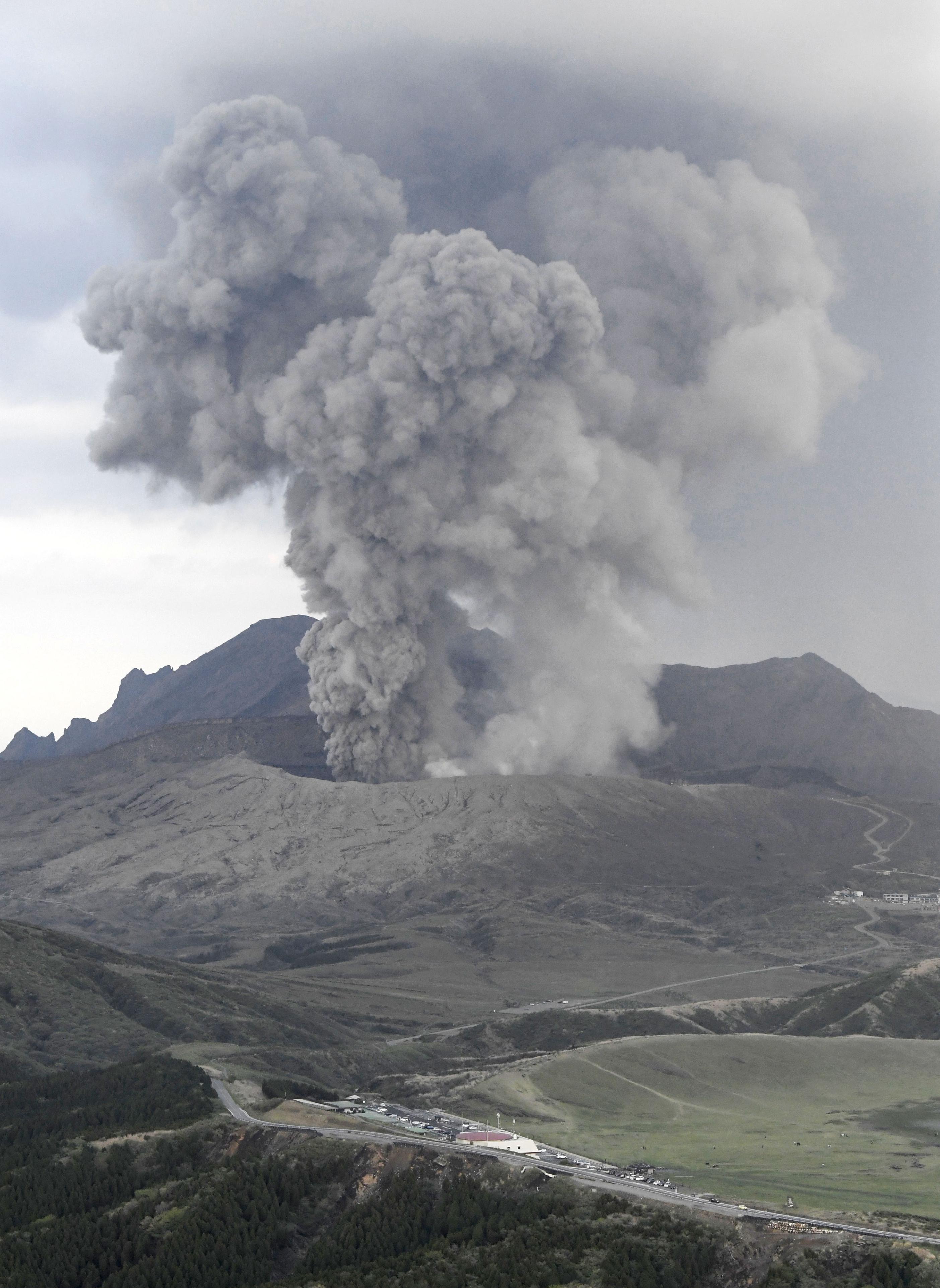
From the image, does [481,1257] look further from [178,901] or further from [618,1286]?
[178,901]

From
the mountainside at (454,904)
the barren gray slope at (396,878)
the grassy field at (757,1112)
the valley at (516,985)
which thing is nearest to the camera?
the grassy field at (757,1112)

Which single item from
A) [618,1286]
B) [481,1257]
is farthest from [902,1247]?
[481,1257]

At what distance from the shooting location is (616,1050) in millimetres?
95375

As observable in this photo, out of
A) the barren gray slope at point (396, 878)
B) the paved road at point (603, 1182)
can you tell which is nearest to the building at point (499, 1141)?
the paved road at point (603, 1182)

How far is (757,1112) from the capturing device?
85312 millimetres

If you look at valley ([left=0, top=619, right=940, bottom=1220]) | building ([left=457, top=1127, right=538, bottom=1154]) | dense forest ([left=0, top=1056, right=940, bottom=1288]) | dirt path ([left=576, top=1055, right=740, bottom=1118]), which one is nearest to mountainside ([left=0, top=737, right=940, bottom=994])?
valley ([left=0, top=619, right=940, bottom=1220])

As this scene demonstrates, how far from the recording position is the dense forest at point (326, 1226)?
149 ft

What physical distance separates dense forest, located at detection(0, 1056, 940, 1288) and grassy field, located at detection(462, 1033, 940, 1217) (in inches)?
250

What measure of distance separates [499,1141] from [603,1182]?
870 cm

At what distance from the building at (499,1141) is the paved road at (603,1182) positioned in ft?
3.13

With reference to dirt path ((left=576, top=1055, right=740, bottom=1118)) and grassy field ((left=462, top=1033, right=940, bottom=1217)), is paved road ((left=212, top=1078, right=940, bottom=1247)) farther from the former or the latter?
dirt path ((left=576, top=1055, right=740, bottom=1118))

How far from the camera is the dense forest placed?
45438 mm

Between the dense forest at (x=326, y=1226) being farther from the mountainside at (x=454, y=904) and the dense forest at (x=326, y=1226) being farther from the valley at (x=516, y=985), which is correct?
the mountainside at (x=454, y=904)

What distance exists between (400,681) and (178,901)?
1581 inches
